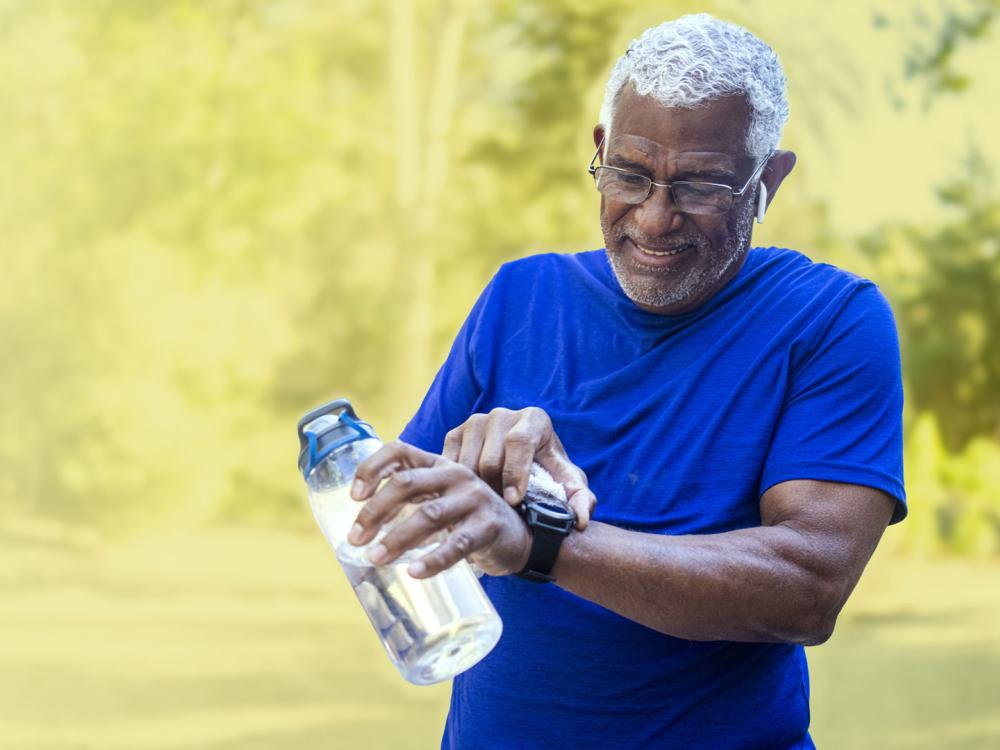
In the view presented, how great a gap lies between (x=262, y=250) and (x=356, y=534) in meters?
3.42

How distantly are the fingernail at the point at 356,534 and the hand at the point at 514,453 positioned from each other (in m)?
0.16

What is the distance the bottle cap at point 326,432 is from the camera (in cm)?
114

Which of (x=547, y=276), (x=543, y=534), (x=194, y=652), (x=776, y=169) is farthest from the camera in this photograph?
(x=194, y=652)

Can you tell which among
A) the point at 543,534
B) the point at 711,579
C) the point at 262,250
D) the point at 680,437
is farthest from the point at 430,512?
the point at 262,250

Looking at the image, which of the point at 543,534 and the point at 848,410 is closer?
the point at 543,534

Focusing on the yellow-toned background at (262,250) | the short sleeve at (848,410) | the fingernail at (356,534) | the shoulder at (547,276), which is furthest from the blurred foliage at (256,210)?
the fingernail at (356,534)

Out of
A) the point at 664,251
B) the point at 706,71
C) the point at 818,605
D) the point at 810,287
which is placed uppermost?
the point at 706,71

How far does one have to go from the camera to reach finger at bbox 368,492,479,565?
3.34ft

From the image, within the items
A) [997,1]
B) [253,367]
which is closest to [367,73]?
[253,367]

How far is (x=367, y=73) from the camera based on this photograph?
14.4 ft

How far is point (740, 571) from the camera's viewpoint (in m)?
1.18

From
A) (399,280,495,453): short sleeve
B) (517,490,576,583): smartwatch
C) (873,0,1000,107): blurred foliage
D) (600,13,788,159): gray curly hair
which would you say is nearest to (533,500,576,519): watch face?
(517,490,576,583): smartwatch

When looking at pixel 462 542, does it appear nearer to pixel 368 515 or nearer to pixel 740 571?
pixel 368 515

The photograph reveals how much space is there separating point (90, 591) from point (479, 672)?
3.21 m
